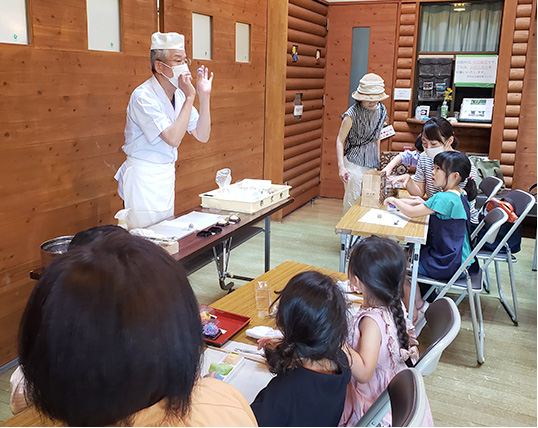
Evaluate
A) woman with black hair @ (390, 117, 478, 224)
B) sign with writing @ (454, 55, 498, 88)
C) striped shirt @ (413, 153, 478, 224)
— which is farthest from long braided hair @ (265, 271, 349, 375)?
sign with writing @ (454, 55, 498, 88)

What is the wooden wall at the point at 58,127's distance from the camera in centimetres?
274

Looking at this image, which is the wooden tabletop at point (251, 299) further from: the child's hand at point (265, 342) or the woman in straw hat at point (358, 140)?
the woman in straw hat at point (358, 140)

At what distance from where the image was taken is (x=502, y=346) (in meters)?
3.30

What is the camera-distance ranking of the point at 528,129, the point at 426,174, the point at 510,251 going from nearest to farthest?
the point at 510,251
the point at 426,174
the point at 528,129

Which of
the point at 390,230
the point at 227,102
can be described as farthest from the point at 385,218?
the point at 227,102

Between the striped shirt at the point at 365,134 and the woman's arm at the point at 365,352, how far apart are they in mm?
2891

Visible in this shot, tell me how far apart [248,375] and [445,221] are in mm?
1946

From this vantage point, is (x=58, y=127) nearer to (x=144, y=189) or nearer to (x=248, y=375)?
(x=144, y=189)

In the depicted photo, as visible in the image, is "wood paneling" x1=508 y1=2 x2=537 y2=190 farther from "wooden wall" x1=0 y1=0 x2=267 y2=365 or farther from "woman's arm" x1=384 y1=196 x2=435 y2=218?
"wooden wall" x1=0 y1=0 x2=267 y2=365

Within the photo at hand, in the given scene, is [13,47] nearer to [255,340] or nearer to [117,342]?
[255,340]

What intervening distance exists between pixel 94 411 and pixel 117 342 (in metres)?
0.10

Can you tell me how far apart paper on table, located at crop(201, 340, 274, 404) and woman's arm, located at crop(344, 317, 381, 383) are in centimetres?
26

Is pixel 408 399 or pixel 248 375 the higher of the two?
pixel 408 399

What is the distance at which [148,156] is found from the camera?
2.98 metres
